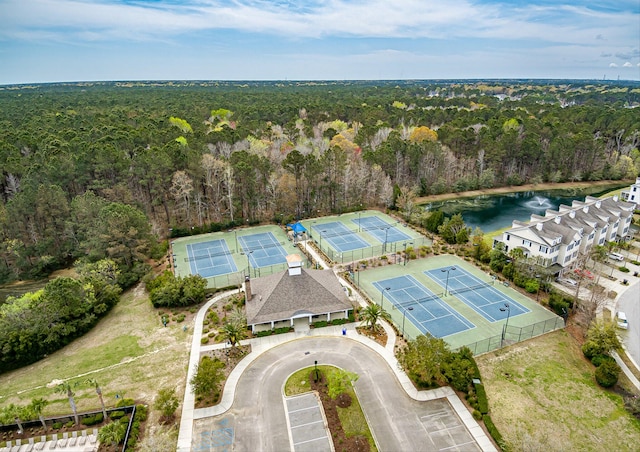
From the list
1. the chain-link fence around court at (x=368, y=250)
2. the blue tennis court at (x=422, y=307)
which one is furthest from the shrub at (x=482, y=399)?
the chain-link fence around court at (x=368, y=250)

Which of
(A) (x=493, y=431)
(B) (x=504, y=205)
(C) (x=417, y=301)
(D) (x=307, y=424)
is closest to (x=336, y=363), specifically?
(D) (x=307, y=424)

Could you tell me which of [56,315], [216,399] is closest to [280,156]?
[56,315]

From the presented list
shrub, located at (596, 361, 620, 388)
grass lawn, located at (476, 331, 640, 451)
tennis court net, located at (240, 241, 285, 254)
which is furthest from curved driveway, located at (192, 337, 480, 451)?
tennis court net, located at (240, 241, 285, 254)

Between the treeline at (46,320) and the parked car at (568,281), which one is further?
the parked car at (568,281)

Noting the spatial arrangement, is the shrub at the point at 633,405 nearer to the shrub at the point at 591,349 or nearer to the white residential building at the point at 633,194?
the shrub at the point at 591,349

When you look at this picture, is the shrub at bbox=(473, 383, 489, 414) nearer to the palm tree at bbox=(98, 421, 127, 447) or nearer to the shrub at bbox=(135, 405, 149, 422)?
the shrub at bbox=(135, 405, 149, 422)

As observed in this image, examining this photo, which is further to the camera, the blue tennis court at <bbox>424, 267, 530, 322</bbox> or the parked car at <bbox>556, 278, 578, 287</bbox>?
the parked car at <bbox>556, 278, 578, 287</bbox>
